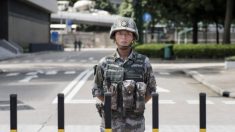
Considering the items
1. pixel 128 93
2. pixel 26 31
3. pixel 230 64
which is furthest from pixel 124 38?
pixel 26 31

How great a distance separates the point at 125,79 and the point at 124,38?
37 cm

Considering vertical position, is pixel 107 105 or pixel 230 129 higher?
pixel 107 105

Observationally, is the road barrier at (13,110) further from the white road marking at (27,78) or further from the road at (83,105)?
the white road marking at (27,78)

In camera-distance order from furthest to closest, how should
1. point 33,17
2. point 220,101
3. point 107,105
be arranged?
point 33,17 → point 220,101 → point 107,105

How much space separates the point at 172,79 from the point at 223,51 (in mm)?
16596

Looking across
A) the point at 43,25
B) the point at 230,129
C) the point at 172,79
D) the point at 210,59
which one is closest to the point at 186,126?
the point at 230,129

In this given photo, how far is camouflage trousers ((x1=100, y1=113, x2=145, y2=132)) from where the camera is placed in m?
5.91

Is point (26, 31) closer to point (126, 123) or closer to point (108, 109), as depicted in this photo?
point (126, 123)

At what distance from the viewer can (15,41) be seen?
68.1 m

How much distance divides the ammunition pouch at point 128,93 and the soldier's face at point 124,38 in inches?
13.5

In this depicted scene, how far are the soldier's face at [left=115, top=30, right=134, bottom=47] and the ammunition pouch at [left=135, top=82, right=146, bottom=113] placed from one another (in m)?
0.38

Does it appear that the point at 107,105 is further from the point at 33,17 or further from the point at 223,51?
the point at 33,17

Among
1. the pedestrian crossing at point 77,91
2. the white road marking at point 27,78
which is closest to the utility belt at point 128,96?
the pedestrian crossing at point 77,91

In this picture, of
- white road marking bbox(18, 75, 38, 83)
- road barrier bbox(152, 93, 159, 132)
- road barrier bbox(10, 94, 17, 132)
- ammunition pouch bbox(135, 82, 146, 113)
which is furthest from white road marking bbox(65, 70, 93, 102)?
road barrier bbox(152, 93, 159, 132)
